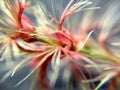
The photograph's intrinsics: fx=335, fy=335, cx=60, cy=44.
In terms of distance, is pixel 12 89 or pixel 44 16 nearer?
pixel 44 16

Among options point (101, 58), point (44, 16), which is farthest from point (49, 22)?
point (101, 58)

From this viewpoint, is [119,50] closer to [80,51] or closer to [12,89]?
[80,51]

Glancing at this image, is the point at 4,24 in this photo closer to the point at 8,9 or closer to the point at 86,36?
the point at 8,9

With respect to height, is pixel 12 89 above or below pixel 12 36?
below

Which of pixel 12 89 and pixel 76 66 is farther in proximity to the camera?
pixel 12 89

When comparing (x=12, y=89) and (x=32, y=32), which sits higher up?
(x=32, y=32)

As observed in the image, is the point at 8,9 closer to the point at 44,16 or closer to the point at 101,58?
the point at 44,16

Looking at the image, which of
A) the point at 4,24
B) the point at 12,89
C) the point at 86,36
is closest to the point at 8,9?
the point at 4,24
